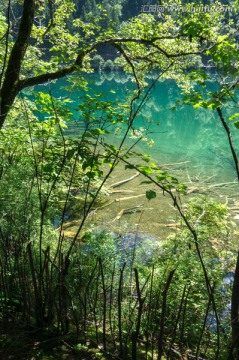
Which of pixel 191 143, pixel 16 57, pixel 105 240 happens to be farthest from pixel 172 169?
pixel 16 57

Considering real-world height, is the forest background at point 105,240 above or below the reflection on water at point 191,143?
below

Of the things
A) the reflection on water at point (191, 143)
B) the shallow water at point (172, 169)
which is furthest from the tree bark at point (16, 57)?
the reflection on water at point (191, 143)

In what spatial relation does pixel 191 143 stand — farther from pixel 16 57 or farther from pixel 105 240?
pixel 16 57

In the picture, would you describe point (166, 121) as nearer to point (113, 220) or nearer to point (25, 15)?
point (113, 220)

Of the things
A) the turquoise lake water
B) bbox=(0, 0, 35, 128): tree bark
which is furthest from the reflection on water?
bbox=(0, 0, 35, 128): tree bark

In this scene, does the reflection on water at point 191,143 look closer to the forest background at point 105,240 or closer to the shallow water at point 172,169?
the shallow water at point 172,169

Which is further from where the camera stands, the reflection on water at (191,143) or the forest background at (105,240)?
the reflection on water at (191,143)

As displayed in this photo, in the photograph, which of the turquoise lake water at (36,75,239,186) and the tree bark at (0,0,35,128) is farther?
the turquoise lake water at (36,75,239,186)

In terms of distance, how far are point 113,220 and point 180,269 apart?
7577mm

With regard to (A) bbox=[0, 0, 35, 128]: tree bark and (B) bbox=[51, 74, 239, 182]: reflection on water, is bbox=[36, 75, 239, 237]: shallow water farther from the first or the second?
(A) bbox=[0, 0, 35, 128]: tree bark

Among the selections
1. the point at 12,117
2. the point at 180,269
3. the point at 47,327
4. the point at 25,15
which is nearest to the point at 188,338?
the point at 180,269

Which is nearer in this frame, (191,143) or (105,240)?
(105,240)

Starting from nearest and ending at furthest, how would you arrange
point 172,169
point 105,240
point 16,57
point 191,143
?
point 16,57
point 105,240
point 172,169
point 191,143

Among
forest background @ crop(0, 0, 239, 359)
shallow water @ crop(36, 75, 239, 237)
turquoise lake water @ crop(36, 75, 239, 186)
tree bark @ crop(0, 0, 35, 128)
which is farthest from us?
turquoise lake water @ crop(36, 75, 239, 186)
